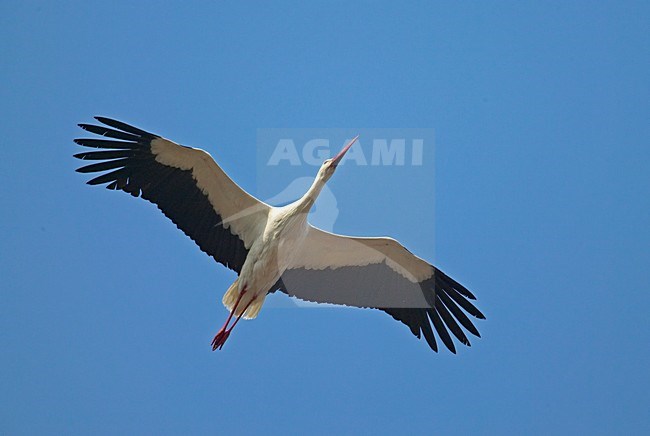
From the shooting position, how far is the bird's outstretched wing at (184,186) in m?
9.86

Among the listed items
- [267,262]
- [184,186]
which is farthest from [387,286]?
[184,186]

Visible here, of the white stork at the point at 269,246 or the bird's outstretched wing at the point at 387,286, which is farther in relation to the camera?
the bird's outstretched wing at the point at 387,286

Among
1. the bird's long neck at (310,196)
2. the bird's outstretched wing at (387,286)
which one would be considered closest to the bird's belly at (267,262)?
the bird's long neck at (310,196)

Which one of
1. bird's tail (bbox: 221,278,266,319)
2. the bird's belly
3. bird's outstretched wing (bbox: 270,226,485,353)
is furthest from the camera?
bird's outstretched wing (bbox: 270,226,485,353)

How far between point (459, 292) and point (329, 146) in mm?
1863

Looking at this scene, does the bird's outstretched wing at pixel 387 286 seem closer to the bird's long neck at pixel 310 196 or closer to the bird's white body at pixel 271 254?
the bird's white body at pixel 271 254

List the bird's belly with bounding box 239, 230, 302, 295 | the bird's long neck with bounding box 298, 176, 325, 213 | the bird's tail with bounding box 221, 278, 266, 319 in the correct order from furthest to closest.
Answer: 1. the bird's tail with bounding box 221, 278, 266, 319
2. the bird's belly with bounding box 239, 230, 302, 295
3. the bird's long neck with bounding box 298, 176, 325, 213

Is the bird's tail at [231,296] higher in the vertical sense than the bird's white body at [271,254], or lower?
lower

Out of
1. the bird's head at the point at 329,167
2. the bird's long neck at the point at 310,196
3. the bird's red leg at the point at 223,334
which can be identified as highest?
the bird's head at the point at 329,167

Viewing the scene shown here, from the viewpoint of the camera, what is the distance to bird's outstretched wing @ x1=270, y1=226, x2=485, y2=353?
414 inches

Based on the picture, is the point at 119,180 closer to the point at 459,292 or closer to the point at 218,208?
the point at 218,208

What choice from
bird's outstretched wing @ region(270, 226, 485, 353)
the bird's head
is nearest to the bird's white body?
the bird's head

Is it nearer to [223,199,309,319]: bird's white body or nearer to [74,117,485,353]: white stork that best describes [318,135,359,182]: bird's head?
[74,117,485,353]: white stork

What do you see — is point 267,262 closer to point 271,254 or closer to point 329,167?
point 271,254
